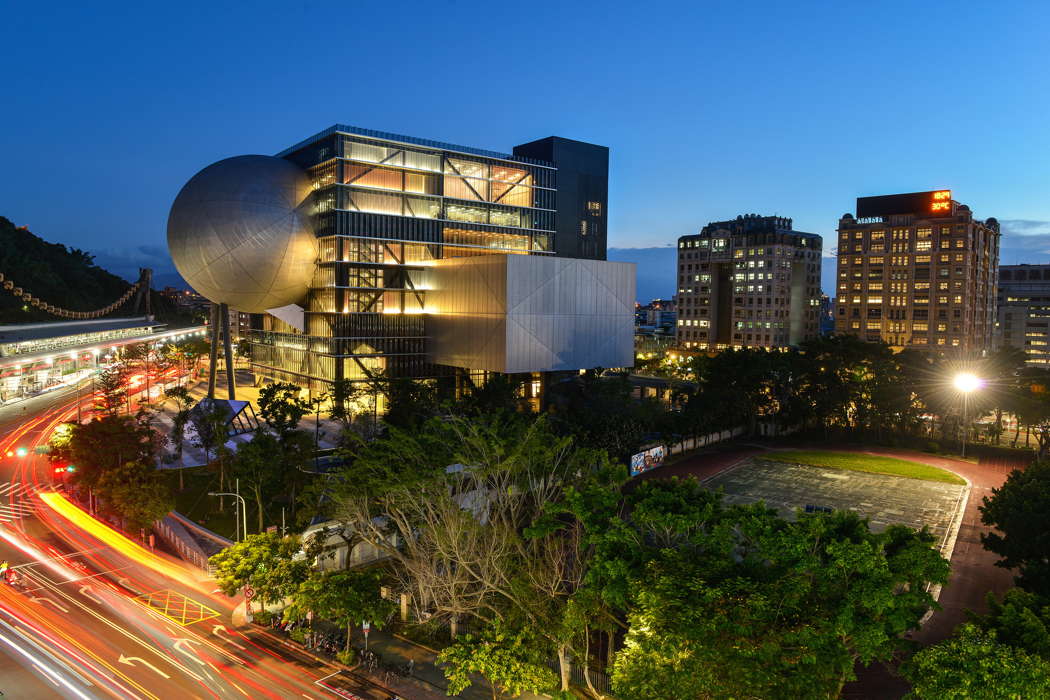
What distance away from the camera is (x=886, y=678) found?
2727 cm

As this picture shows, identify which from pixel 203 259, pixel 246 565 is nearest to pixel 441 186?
pixel 203 259

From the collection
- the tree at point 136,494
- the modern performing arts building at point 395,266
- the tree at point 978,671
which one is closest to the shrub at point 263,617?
the tree at point 136,494

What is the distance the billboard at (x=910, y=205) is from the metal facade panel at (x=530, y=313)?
303 feet

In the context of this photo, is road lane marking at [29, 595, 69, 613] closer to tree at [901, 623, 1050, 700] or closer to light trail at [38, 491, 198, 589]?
light trail at [38, 491, 198, 589]

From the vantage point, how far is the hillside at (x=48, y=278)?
456 feet

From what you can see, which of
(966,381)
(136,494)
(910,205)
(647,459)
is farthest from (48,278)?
(910,205)

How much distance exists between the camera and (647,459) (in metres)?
62.6

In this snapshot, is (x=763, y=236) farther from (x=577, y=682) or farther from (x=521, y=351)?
(x=577, y=682)

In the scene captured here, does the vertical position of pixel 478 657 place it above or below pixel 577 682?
above

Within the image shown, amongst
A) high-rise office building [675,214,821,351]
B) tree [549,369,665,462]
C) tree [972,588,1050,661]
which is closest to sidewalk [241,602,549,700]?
tree [972,588,1050,661]

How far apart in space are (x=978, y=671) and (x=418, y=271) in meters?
73.4

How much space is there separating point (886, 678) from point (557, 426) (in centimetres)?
3446

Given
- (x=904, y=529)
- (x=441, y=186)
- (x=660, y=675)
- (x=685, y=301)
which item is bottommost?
(x=660, y=675)

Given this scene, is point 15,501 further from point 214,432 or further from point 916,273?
point 916,273
